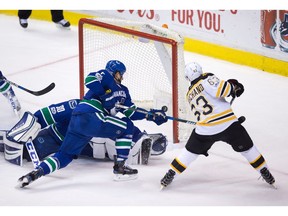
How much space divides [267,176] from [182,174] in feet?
1.89

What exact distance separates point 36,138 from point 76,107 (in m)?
0.42

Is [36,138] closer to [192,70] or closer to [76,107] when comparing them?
[76,107]

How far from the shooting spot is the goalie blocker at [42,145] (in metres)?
6.31

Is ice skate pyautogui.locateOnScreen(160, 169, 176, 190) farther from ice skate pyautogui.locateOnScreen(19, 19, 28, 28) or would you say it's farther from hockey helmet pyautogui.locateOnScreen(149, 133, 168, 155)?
ice skate pyautogui.locateOnScreen(19, 19, 28, 28)

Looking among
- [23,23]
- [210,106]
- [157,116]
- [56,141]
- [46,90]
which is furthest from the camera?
[23,23]

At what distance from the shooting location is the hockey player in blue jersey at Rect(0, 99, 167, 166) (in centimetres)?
633

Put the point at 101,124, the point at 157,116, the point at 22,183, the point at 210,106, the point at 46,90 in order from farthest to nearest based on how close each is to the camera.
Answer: the point at 46,90 < the point at 157,116 < the point at 101,124 < the point at 22,183 < the point at 210,106

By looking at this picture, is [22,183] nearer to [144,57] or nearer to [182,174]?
[182,174]

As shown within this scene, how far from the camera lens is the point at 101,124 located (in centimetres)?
604

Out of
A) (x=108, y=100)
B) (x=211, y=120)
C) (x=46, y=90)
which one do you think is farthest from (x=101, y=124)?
(x=46, y=90)

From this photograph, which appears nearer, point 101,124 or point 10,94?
point 101,124

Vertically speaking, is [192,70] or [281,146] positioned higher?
[192,70]

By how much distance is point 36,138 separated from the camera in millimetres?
6363
